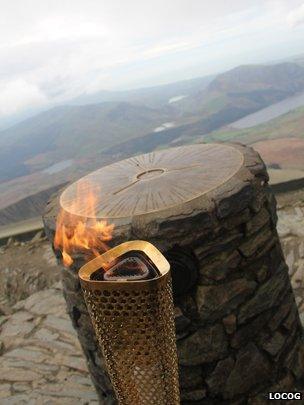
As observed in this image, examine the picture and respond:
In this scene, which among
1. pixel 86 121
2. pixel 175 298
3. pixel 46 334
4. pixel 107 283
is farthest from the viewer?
pixel 86 121

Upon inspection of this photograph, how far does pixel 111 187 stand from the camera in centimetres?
Answer: 426

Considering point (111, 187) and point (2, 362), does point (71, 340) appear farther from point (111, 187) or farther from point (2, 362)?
point (111, 187)

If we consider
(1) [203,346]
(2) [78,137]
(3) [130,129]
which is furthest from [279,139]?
(2) [78,137]

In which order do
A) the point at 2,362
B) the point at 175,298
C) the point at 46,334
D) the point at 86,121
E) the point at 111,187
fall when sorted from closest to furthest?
the point at 175,298 < the point at 111,187 < the point at 2,362 < the point at 46,334 < the point at 86,121

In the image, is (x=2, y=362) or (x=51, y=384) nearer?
(x=51, y=384)

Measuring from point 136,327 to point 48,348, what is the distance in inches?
192

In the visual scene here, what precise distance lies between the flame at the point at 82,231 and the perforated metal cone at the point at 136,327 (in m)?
1.48

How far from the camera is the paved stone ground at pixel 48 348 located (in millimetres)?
5184

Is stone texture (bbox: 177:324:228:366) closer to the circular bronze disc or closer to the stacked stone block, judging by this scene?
the stacked stone block

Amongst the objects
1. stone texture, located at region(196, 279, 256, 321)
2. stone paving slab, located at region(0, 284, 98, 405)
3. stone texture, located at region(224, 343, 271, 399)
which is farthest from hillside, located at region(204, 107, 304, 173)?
stone texture, located at region(196, 279, 256, 321)

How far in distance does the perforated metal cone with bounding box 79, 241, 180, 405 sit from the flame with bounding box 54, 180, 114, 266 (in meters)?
1.48

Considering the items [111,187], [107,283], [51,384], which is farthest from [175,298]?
[51,384]

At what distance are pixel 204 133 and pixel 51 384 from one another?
109 m

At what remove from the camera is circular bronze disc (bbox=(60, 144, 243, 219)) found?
3.56m
